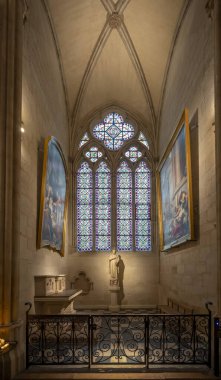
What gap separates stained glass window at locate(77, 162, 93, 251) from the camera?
1702cm

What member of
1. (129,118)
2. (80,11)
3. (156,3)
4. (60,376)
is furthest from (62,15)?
(60,376)

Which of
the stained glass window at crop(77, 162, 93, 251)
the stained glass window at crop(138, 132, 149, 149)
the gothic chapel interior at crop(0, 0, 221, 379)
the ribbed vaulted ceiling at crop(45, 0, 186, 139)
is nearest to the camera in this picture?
the gothic chapel interior at crop(0, 0, 221, 379)

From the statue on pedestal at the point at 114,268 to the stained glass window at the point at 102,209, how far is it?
78cm

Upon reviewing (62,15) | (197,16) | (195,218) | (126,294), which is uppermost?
(62,15)

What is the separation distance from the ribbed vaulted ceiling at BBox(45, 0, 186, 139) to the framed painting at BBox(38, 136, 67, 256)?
372 cm

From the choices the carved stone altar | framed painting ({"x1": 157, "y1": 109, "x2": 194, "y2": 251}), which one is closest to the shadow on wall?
framed painting ({"x1": 157, "y1": 109, "x2": 194, "y2": 251})

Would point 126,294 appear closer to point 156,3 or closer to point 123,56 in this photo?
point 123,56

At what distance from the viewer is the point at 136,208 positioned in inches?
676

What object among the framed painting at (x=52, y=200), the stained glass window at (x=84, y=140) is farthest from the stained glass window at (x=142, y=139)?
the framed painting at (x=52, y=200)

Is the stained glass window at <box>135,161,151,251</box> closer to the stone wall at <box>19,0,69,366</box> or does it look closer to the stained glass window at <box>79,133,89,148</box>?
the stained glass window at <box>79,133,89,148</box>

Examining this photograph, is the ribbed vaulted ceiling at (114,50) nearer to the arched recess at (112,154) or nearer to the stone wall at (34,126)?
the arched recess at (112,154)

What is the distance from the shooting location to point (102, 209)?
56.5 ft

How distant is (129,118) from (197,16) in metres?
8.41

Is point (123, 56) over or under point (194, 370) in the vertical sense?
over
